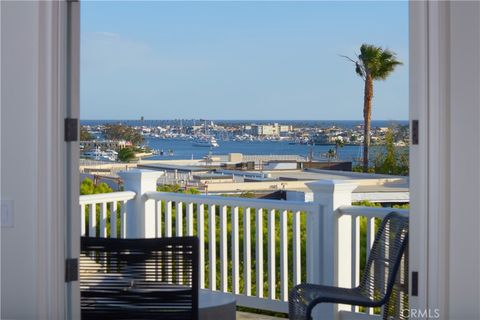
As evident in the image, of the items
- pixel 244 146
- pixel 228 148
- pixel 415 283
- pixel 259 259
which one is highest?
pixel 244 146

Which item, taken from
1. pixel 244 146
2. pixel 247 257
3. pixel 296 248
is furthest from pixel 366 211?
pixel 244 146

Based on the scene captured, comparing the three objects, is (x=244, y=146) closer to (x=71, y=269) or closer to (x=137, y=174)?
(x=137, y=174)

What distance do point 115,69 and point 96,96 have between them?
4.52ft

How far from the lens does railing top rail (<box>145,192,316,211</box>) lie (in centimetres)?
541

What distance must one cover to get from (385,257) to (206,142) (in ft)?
134

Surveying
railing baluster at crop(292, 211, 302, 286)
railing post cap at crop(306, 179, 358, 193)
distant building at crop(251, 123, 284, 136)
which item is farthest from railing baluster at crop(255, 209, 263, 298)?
distant building at crop(251, 123, 284, 136)

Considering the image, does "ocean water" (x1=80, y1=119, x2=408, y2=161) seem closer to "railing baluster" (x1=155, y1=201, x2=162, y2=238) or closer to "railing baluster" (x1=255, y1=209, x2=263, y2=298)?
"railing baluster" (x1=155, y1=201, x2=162, y2=238)

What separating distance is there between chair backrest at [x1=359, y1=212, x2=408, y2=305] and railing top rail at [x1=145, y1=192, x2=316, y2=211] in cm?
86

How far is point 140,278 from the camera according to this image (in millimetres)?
3459

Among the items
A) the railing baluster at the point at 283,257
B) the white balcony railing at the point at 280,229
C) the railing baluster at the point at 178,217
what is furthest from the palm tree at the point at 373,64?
the railing baluster at the point at 283,257

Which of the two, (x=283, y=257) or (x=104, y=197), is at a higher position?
(x=104, y=197)
